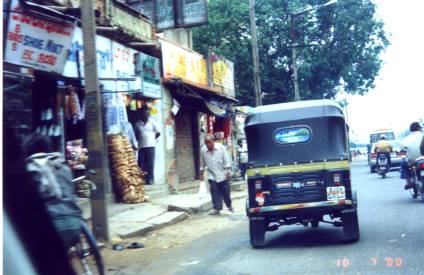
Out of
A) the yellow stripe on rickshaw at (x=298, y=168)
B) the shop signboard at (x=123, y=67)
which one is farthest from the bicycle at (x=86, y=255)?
the shop signboard at (x=123, y=67)

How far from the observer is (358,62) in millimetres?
36688

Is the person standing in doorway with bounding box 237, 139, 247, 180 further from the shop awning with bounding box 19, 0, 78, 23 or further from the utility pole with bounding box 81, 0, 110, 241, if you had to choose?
the shop awning with bounding box 19, 0, 78, 23

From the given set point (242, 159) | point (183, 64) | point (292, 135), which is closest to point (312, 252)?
point (292, 135)

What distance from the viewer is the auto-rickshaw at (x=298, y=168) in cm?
857

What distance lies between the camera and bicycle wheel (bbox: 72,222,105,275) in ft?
18.5

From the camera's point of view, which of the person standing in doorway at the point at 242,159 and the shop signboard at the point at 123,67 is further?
the person standing in doorway at the point at 242,159

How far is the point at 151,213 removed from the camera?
41.2ft

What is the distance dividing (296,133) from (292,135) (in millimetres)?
72

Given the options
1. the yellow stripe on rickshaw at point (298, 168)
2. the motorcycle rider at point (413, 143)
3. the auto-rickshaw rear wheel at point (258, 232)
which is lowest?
the auto-rickshaw rear wheel at point (258, 232)

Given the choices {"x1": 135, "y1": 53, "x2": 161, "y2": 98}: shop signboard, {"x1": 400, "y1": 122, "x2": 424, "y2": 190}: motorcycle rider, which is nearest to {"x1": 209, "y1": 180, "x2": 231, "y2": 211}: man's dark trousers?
{"x1": 135, "y1": 53, "x2": 161, "y2": 98}: shop signboard

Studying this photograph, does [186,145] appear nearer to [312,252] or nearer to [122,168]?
[122,168]

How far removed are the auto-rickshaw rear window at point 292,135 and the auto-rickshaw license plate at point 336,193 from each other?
3.36 feet

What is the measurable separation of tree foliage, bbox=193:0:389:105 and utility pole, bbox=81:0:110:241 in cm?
2469
